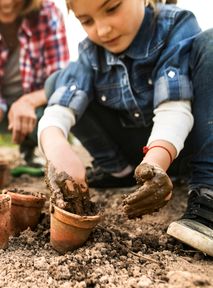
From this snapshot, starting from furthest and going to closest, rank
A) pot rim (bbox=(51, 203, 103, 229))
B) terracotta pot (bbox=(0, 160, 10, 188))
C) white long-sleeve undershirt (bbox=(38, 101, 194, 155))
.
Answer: terracotta pot (bbox=(0, 160, 10, 188)) → white long-sleeve undershirt (bbox=(38, 101, 194, 155)) → pot rim (bbox=(51, 203, 103, 229))

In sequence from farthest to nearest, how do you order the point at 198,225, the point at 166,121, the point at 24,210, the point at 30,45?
1. the point at 30,45
2. the point at 166,121
3. the point at 24,210
4. the point at 198,225

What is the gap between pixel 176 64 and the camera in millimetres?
1986

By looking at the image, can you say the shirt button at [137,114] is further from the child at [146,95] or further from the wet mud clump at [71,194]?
the wet mud clump at [71,194]

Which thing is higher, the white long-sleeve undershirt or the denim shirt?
the denim shirt

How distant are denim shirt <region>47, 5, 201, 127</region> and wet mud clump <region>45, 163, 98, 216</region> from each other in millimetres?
553

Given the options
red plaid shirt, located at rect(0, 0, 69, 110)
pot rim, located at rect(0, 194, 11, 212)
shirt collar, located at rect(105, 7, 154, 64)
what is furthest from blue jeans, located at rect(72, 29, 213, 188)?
red plaid shirt, located at rect(0, 0, 69, 110)

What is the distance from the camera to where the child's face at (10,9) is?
2.99 m

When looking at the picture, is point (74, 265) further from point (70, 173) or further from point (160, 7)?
point (160, 7)

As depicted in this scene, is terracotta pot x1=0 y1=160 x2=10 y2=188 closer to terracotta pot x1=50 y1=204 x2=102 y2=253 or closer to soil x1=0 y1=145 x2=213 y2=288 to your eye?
soil x1=0 y1=145 x2=213 y2=288

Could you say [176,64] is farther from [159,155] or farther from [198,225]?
[198,225]

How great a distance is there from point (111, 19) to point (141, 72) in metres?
0.32

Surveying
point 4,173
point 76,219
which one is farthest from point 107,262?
point 4,173

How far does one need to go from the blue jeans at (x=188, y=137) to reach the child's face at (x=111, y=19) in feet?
0.99

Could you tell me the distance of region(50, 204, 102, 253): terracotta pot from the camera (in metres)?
1.49
